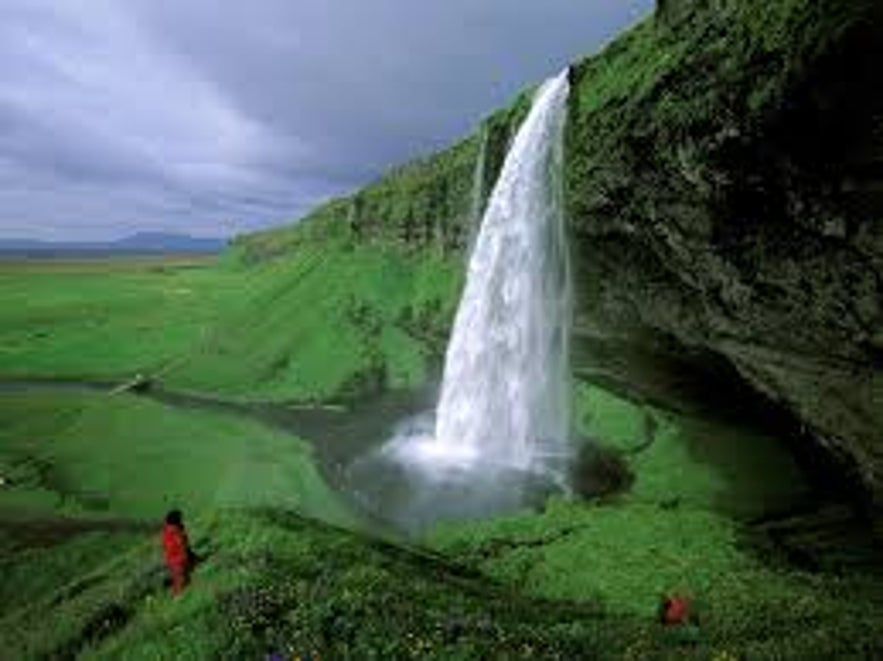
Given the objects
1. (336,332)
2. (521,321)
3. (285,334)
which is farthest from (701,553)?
(285,334)

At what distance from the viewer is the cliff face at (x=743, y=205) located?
23562 millimetres

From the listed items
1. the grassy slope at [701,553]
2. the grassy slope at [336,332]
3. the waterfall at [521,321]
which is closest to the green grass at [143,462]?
the waterfall at [521,321]

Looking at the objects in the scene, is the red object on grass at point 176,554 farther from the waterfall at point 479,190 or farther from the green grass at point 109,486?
the waterfall at point 479,190

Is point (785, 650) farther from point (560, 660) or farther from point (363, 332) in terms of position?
point (363, 332)

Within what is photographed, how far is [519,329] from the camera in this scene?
49.3m

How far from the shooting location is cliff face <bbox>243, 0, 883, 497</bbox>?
23562 mm

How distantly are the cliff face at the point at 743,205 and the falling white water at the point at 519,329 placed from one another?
2.10m

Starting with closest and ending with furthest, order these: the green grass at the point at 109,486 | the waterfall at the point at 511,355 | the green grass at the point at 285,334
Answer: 1. the green grass at the point at 109,486
2. the waterfall at the point at 511,355
3. the green grass at the point at 285,334

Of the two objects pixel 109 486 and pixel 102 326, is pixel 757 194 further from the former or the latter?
pixel 102 326

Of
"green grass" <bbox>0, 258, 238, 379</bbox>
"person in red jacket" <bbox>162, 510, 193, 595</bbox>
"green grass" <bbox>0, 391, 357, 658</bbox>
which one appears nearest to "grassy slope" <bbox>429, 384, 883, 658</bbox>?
"green grass" <bbox>0, 391, 357, 658</bbox>

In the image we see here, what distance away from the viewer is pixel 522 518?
33031 millimetres

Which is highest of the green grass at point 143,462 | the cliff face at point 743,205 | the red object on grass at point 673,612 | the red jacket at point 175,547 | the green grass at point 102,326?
the cliff face at point 743,205

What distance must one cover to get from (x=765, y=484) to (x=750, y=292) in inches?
409

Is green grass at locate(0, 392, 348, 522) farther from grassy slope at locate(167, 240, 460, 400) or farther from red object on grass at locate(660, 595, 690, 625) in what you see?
red object on grass at locate(660, 595, 690, 625)
